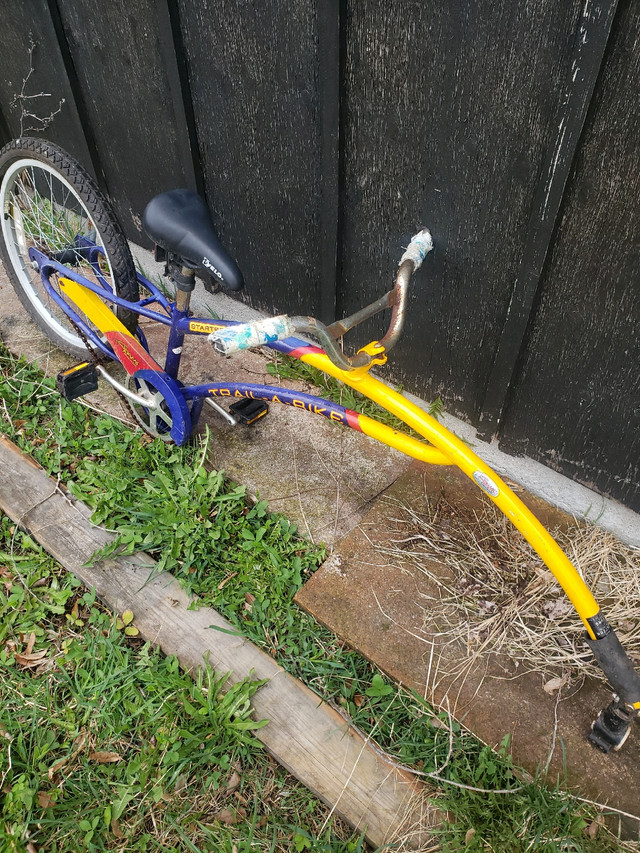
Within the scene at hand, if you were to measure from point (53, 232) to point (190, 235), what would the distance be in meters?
1.62

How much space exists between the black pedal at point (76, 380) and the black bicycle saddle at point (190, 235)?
82 centimetres

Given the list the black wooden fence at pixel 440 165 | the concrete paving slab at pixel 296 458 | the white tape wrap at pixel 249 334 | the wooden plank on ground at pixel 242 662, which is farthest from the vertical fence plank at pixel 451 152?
the wooden plank on ground at pixel 242 662

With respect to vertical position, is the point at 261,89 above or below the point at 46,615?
above

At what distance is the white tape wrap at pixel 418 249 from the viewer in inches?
71.1

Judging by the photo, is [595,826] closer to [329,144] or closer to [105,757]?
[105,757]

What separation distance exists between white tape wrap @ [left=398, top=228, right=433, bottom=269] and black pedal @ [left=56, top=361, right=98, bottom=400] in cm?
137

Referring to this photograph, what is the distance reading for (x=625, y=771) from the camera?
1.66 metres

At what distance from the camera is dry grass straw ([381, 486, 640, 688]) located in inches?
74.4

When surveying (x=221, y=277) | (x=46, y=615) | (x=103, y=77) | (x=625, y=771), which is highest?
(x=103, y=77)

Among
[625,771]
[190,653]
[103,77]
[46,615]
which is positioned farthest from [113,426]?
[625,771]

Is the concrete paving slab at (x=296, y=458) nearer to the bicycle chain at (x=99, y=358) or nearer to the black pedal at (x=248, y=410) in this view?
the bicycle chain at (x=99, y=358)

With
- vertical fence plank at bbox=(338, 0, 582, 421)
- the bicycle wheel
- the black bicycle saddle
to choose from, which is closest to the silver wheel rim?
the bicycle wheel

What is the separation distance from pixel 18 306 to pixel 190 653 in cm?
222

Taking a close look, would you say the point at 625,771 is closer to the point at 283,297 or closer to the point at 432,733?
the point at 432,733
